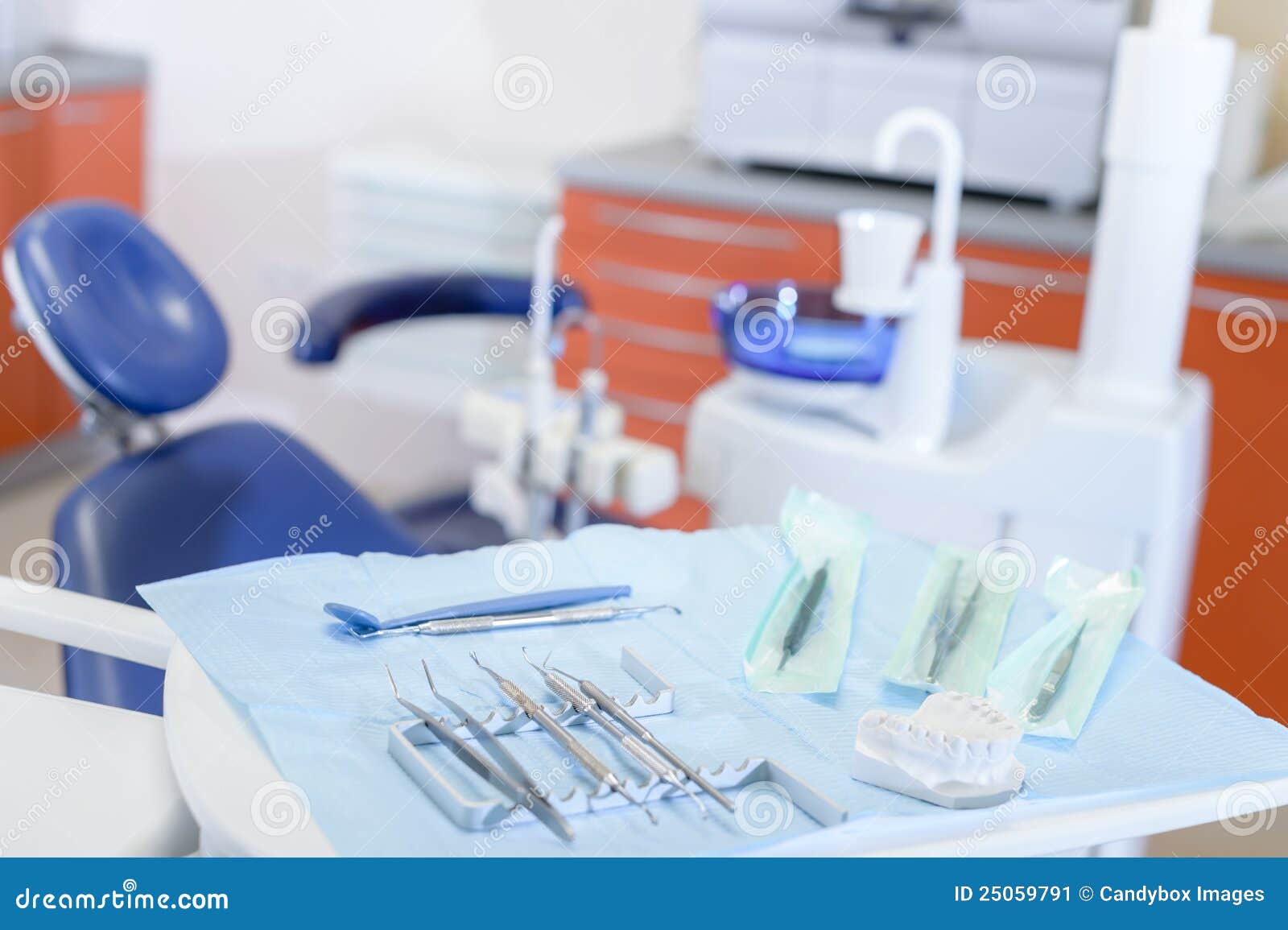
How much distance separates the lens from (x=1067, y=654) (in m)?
1.09

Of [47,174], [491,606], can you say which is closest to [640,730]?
[491,606]

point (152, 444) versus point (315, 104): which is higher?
point (315, 104)

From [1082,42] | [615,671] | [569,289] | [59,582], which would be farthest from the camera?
[1082,42]

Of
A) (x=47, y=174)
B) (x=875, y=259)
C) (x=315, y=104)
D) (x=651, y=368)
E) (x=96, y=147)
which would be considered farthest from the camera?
(x=315, y=104)

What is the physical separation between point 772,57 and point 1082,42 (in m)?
0.61

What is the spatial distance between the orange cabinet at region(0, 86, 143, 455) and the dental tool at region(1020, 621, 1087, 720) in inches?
113

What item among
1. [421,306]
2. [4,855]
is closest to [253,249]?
[421,306]

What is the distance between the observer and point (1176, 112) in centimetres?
173

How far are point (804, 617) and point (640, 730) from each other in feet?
0.78

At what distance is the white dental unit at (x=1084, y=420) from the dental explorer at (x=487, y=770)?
918 millimetres

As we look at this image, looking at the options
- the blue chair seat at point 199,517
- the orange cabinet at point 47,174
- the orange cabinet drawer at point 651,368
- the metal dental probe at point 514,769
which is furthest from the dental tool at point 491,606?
the orange cabinet at point 47,174

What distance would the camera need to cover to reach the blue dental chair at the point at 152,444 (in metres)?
1.71

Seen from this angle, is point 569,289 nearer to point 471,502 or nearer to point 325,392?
point 471,502

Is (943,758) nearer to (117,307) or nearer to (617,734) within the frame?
(617,734)
